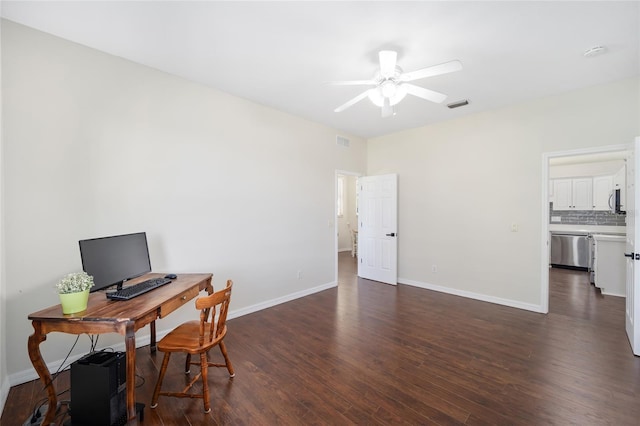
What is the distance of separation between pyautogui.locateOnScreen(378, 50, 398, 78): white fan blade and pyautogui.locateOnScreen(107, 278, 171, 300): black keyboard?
2780mm

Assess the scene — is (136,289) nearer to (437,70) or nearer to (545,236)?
(437,70)

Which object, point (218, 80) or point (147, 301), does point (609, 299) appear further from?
point (218, 80)

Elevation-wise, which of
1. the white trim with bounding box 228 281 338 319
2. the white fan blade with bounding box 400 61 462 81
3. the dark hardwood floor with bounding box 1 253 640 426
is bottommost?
the dark hardwood floor with bounding box 1 253 640 426

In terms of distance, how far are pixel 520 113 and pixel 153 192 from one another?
16.3 ft

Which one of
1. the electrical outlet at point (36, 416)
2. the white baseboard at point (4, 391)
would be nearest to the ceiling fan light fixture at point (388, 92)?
the electrical outlet at point (36, 416)

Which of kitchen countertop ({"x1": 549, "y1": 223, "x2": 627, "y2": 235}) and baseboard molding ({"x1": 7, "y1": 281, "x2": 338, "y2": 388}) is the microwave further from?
baseboard molding ({"x1": 7, "y1": 281, "x2": 338, "y2": 388})

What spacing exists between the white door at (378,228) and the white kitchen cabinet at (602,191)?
499cm

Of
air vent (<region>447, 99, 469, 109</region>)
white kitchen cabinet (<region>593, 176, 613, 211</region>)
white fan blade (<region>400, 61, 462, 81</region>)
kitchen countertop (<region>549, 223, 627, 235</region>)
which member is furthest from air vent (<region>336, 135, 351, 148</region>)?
white kitchen cabinet (<region>593, 176, 613, 211</region>)

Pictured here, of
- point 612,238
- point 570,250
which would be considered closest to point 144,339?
point 612,238

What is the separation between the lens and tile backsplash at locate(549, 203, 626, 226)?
6.04 m

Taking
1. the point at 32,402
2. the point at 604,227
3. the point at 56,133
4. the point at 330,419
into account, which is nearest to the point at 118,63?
the point at 56,133

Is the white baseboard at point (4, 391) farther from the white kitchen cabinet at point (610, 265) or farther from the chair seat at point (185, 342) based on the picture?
the white kitchen cabinet at point (610, 265)

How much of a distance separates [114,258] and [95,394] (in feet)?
3.15

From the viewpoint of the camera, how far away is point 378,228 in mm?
5383
